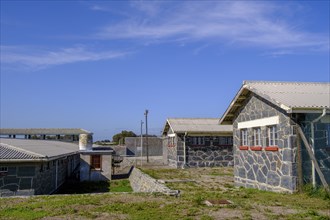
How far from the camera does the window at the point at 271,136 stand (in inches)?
567

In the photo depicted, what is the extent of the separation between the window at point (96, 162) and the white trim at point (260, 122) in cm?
1318

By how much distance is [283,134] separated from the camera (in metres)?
13.6

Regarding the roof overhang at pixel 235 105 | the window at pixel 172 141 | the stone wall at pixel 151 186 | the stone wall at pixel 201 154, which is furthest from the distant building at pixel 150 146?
the roof overhang at pixel 235 105

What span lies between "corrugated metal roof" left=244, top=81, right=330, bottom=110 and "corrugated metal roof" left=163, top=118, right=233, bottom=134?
14.5 meters

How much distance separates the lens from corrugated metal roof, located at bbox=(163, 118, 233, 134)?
30406 millimetres

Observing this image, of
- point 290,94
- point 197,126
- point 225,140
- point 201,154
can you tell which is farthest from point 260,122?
point 197,126

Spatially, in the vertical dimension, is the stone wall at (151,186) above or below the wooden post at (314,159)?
below

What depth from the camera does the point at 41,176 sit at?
53.6 feet

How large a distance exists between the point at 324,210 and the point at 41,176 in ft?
38.6

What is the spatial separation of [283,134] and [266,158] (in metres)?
1.64

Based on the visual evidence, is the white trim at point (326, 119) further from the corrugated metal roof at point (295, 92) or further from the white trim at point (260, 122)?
the white trim at point (260, 122)

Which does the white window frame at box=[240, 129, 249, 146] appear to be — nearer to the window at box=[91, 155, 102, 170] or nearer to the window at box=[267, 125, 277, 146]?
the window at box=[267, 125, 277, 146]

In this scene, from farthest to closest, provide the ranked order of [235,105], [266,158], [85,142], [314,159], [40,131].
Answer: [40,131], [85,142], [235,105], [266,158], [314,159]

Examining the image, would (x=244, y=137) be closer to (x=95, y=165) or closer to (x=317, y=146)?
(x=317, y=146)
